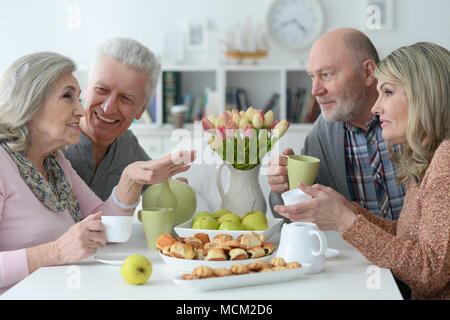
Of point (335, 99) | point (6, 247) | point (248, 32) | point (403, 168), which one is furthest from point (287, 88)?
point (6, 247)

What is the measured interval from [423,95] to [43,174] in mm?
1175

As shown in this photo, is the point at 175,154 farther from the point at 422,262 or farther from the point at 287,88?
the point at 287,88

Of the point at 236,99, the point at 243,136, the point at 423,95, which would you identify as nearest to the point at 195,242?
the point at 243,136

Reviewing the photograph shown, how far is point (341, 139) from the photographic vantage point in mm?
2357

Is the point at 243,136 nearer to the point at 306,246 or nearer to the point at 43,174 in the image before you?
the point at 306,246

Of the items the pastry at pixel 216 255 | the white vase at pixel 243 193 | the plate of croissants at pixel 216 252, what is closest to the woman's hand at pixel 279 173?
the white vase at pixel 243 193

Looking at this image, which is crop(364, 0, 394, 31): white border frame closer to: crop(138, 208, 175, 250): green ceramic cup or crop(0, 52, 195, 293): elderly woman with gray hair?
crop(0, 52, 195, 293): elderly woman with gray hair

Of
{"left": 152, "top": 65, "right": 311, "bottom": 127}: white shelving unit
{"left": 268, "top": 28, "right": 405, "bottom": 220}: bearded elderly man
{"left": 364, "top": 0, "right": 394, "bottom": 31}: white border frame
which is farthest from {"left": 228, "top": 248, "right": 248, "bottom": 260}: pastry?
{"left": 364, "top": 0, "right": 394, "bottom": 31}: white border frame

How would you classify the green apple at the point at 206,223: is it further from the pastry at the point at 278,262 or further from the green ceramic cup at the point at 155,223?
the pastry at the point at 278,262

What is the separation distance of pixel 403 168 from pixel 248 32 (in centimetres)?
336

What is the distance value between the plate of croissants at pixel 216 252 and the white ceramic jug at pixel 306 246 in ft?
0.16

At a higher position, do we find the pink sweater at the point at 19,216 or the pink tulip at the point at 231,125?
the pink tulip at the point at 231,125

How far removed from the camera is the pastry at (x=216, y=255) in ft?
4.08

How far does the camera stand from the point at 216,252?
1253 mm
